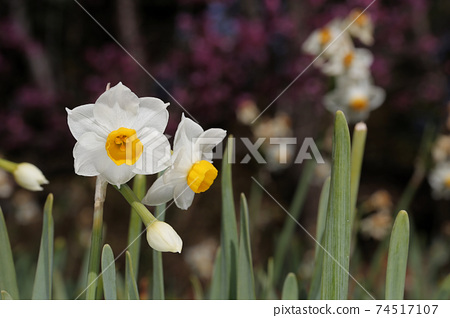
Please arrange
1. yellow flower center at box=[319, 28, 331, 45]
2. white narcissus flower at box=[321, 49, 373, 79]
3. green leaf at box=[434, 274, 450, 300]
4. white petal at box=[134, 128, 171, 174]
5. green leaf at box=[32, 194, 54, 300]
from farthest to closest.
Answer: yellow flower center at box=[319, 28, 331, 45] → white narcissus flower at box=[321, 49, 373, 79] → green leaf at box=[434, 274, 450, 300] → green leaf at box=[32, 194, 54, 300] → white petal at box=[134, 128, 171, 174]

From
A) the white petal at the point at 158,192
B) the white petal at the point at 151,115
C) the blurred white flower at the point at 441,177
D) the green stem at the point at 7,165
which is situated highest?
the blurred white flower at the point at 441,177

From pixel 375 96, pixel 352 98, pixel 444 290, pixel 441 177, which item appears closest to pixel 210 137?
pixel 444 290

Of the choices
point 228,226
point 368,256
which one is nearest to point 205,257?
point 368,256

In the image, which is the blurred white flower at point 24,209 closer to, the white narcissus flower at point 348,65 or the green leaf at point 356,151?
the white narcissus flower at point 348,65

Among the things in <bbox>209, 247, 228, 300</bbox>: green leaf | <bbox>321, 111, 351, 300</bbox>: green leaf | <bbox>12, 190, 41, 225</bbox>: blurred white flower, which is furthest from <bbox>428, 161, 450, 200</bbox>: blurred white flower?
<bbox>12, 190, 41, 225</bbox>: blurred white flower

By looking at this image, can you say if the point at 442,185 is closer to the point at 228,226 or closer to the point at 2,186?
the point at 228,226

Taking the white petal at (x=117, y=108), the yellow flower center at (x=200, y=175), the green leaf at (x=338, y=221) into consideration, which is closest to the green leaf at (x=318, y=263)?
the green leaf at (x=338, y=221)

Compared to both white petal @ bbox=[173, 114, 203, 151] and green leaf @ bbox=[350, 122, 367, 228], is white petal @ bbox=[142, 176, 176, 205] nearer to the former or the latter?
white petal @ bbox=[173, 114, 203, 151]
